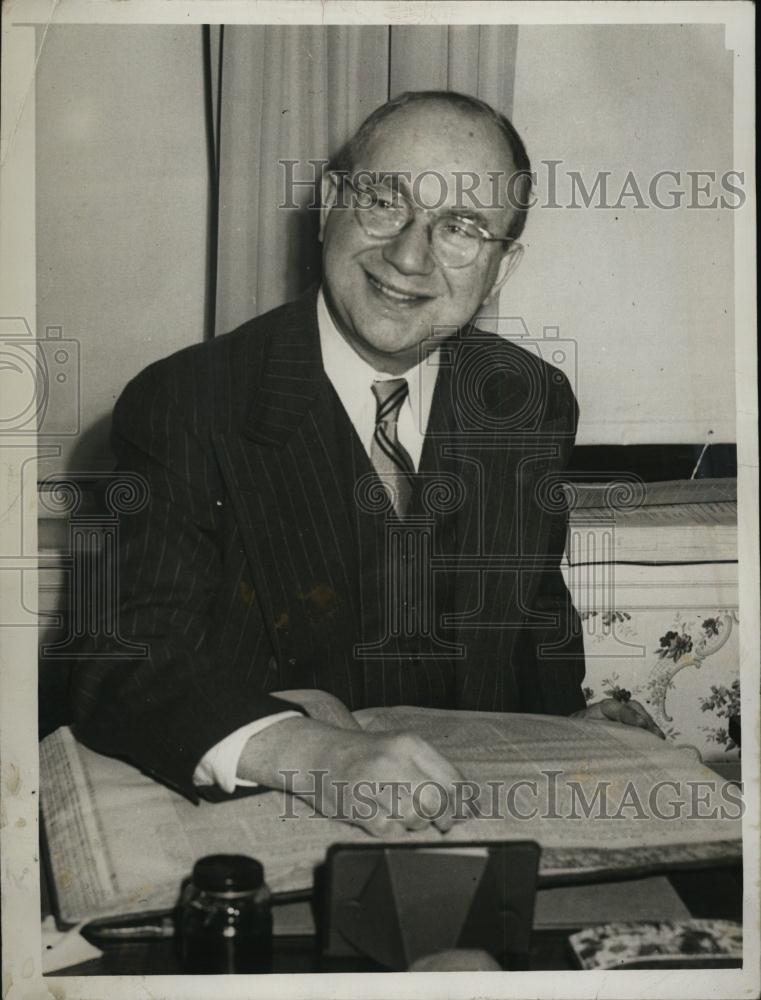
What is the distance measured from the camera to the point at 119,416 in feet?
4.01


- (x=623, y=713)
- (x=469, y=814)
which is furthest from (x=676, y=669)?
(x=469, y=814)

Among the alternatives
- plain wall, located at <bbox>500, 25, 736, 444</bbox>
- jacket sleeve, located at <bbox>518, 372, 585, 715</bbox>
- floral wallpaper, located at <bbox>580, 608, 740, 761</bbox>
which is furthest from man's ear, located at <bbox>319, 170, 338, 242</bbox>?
floral wallpaper, located at <bbox>580, 608, 740, 761</bbox>

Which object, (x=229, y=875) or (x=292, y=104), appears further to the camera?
(x=292, y=104)

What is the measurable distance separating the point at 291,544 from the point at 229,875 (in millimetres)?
362

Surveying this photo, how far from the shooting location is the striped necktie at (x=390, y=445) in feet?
4.07

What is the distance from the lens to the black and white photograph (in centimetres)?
119

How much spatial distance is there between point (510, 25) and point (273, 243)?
37 cm

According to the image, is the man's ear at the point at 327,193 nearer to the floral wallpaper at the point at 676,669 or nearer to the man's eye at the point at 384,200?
the man's eye at the point at 384,200

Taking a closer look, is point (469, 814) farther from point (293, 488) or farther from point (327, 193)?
point (327, 193)

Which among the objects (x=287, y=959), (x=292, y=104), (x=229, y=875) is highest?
(x=292, y=104)

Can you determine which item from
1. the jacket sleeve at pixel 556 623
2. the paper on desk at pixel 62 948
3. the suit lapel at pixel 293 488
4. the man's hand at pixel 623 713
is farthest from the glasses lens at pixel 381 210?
the paper on desk at pixel 62 948

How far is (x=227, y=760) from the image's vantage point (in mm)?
1170

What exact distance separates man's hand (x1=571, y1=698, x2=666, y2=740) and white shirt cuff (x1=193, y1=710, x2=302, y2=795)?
0.38m

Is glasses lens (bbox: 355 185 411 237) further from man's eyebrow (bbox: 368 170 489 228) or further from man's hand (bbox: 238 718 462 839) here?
man's hand (bbox: 238 718 462 839)
